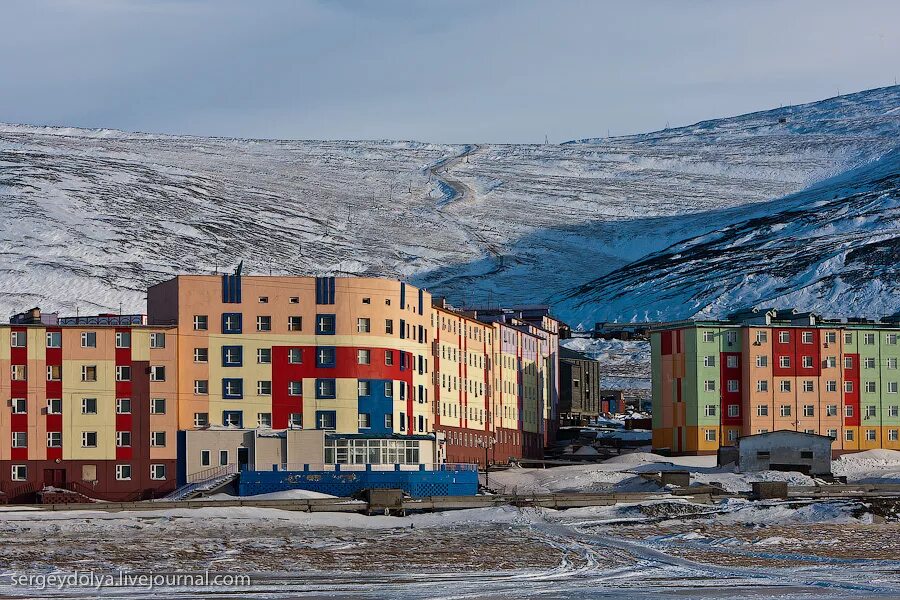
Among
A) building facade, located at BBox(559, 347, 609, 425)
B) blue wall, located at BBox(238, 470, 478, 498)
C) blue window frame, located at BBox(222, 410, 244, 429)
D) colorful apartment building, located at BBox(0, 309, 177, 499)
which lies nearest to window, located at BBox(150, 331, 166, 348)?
colorful apartment building, located at BBox(0, 309, 177, 499)

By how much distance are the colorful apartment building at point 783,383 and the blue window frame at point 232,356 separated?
38054 mm

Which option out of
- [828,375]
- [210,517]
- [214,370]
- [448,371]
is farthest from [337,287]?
[828,375]

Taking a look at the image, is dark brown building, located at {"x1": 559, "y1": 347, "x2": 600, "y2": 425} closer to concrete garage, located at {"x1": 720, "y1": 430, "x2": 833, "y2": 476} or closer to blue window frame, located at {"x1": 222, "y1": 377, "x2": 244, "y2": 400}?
concrete garage, located at {"x1": 720, "y1": 430, "x2": 833, "y2": 476}

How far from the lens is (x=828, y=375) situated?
398ft

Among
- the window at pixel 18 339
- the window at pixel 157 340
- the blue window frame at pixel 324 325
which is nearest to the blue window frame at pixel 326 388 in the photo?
the blue window frame at pixel 324 325

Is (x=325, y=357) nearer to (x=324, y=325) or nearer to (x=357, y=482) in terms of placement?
(x=324, y=325)

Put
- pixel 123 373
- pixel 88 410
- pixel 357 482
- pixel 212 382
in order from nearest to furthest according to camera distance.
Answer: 1. pixel 357 482
2. pixel 88 410
3. pixel 123 373
4. pixel 212 382

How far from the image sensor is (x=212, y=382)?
9581 cm

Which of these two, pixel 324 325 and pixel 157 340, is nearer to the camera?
pixel 157 340

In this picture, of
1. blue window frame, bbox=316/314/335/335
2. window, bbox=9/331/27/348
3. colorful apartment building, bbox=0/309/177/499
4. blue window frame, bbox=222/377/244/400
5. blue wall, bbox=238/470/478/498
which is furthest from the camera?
blue window frame, bbox=316/314/335/335

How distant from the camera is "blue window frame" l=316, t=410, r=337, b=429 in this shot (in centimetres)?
9544

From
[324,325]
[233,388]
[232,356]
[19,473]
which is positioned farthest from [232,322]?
[19,473]

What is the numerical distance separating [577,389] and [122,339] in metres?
76.6

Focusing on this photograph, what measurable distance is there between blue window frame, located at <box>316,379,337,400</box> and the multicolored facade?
0.08 meters
